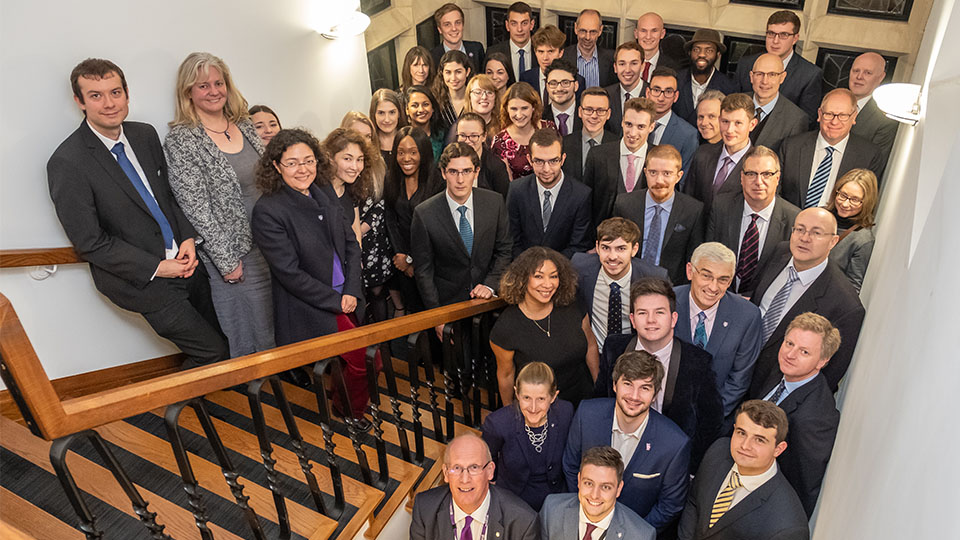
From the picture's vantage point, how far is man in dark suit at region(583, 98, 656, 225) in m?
4.38

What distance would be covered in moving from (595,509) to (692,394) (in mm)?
822

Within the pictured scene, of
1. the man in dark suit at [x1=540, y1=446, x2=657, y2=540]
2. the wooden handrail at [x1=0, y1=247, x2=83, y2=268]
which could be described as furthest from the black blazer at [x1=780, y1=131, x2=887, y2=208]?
the wooden handrail at [x1=0, y1=247, x2=83, y2=268]

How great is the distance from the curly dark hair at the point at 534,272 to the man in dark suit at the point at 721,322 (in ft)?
1.84

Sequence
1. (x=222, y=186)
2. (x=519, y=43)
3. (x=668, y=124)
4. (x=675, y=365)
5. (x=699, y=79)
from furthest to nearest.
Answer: (x=519, y=43) < (x=699, y=79) < (x=668, y=124) < (x=222, y=186) < (x=675, y=365)

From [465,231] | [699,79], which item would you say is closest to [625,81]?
[699,79]

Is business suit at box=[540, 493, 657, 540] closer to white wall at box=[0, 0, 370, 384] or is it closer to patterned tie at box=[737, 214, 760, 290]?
patterned tie at box=[737, 214, 760, 290]

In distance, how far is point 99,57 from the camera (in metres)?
3.30

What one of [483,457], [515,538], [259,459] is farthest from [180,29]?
[515,538]

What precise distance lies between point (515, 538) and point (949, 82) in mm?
2480

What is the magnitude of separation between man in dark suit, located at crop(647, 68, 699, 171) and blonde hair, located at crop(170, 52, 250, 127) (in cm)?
282

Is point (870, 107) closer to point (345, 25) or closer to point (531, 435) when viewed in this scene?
point (531, 435)

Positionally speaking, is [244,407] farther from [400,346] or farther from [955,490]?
[955,490]

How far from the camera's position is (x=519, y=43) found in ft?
20.7

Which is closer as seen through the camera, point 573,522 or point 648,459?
point 573,522
